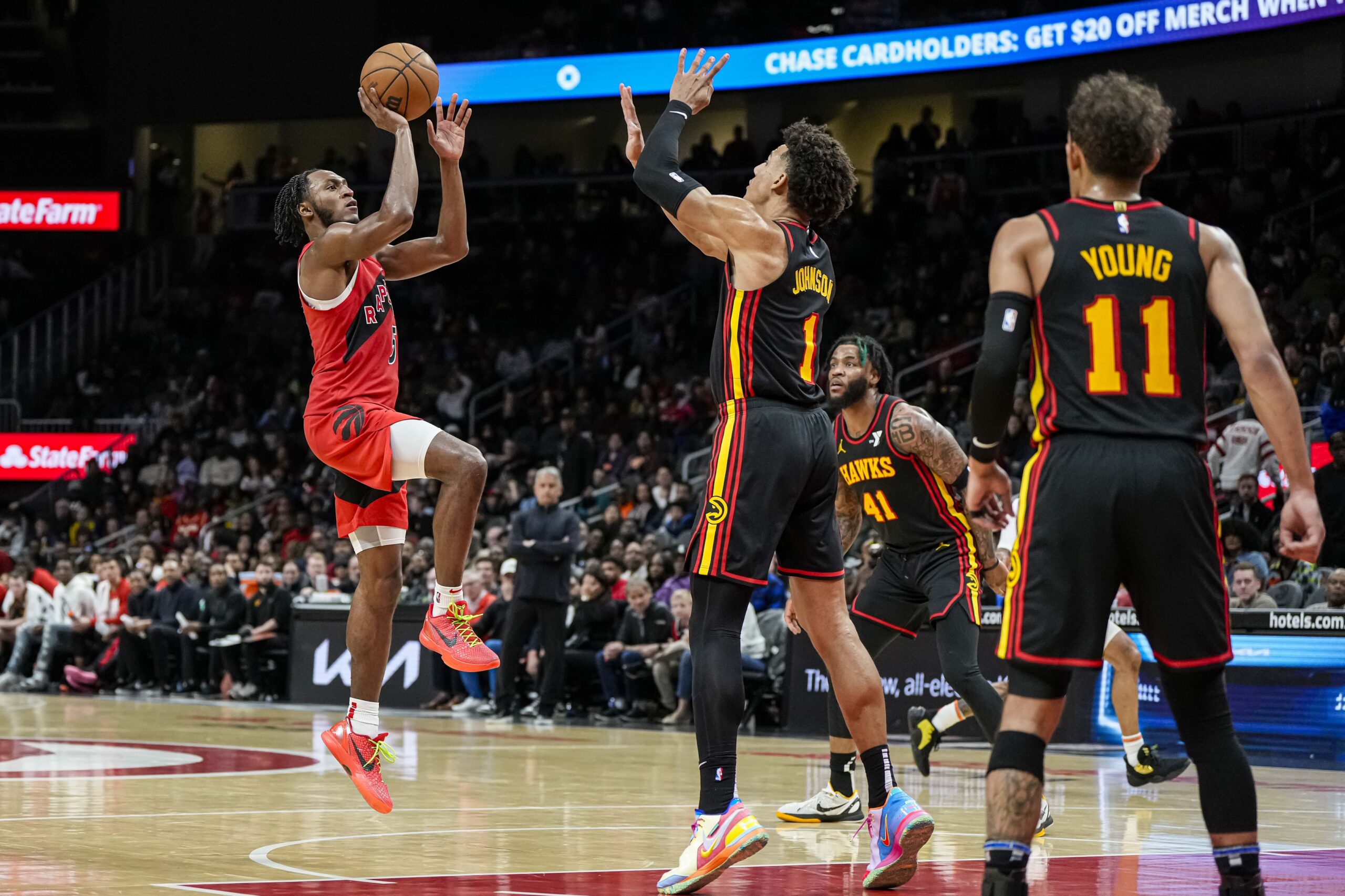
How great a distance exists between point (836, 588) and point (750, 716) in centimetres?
781

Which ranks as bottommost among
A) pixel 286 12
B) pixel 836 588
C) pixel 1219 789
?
pixel 1219 789

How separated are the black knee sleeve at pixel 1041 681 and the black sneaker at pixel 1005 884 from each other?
1.37ft

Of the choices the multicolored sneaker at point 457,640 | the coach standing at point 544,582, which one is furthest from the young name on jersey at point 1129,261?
the coach standing at point 544,582

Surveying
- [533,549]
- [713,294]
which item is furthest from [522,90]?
[533,549]

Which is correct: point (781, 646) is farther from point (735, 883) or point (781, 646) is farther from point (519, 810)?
point (735, 883)

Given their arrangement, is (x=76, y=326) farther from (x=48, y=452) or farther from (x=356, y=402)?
(x=356, y=402)

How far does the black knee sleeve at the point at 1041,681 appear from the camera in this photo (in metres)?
3.92

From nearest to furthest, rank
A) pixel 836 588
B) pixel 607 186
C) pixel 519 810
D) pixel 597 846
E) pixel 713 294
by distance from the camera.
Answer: pixel 836 588 → pixel 597 846 → pixel 519 810 → pixel 713 294 → pixel 607 186

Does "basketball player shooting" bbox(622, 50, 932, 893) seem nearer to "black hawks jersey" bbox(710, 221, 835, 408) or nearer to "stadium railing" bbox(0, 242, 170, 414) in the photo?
"black hawks jersey" bbox(710, 221, 835, 408)

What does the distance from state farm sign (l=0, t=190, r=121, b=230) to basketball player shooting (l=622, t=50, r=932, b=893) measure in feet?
80.5

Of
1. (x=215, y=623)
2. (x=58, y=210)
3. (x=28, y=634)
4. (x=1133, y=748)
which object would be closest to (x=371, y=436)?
(x=1133, y=748)

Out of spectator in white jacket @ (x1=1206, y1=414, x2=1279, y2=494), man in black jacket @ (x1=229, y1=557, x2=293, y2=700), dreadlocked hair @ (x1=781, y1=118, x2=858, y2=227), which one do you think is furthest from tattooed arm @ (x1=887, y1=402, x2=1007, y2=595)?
man in black jacket @ (x1=229, y1=557, x2=293, y2=700)

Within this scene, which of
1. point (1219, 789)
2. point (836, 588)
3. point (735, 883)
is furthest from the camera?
point (836, 588)

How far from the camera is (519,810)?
7.21 meters
